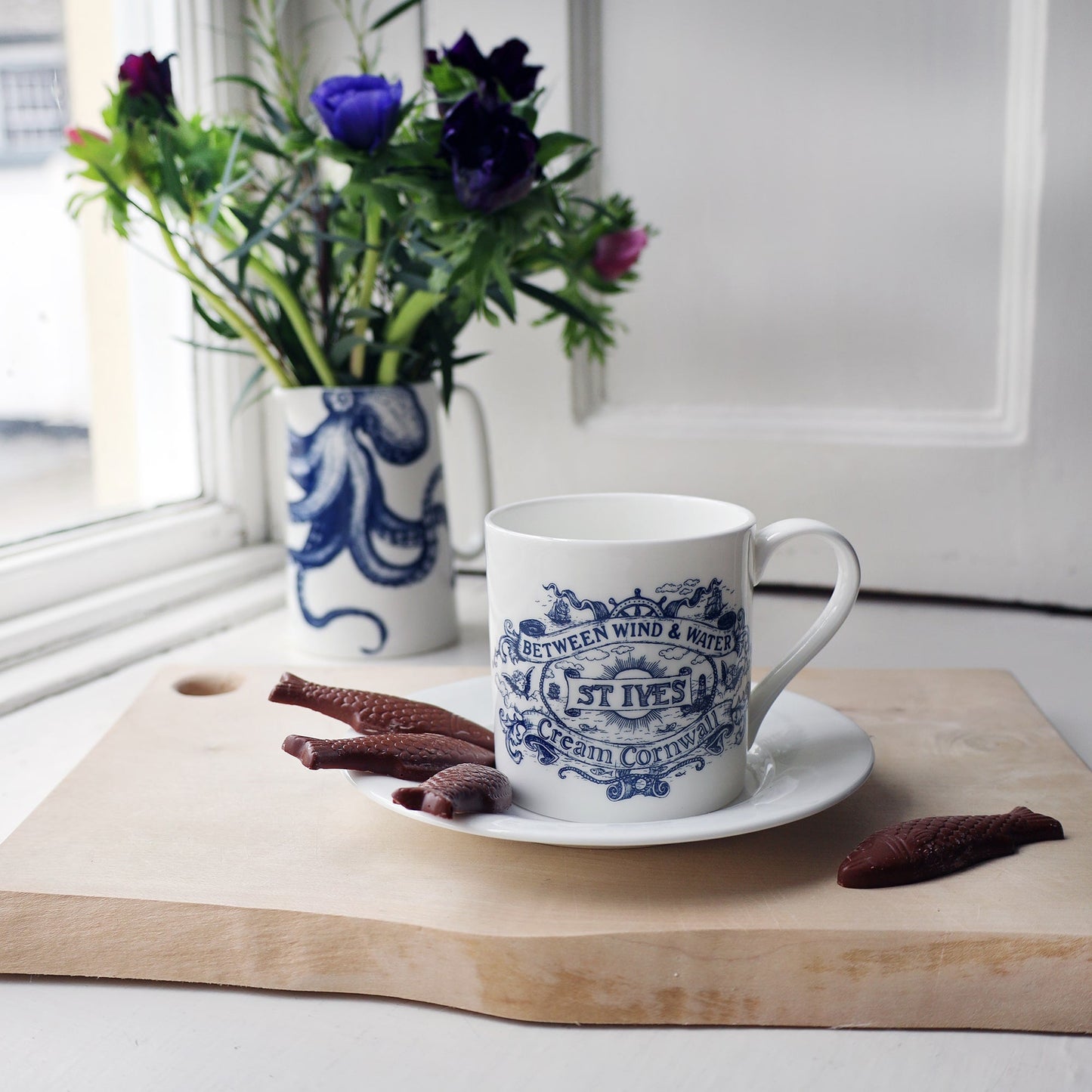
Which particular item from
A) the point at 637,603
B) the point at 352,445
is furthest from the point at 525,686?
the point at 352,445

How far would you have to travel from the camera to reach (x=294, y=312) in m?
0.68

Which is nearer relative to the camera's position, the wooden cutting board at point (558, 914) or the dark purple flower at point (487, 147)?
the wooden cutting board at point (558, 914)

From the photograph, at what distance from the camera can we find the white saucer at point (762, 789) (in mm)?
367

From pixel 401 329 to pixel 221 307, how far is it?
0.35ft

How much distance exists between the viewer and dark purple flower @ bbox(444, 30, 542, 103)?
59cm

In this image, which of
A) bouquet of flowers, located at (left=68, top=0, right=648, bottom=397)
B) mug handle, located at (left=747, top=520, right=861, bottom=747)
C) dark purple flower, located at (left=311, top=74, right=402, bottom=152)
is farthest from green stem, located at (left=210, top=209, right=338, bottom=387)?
mug handle, located at (left=747, top=520, right=861, bottom=747)

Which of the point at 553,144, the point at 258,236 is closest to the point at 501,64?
the point at 553,144

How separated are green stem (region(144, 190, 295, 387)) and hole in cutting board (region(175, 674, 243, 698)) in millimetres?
204

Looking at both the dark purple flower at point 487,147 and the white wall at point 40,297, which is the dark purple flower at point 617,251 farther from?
the white wall at point 40,297

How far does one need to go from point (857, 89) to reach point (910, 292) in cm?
14

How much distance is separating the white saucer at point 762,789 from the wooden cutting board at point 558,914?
0.8 inches

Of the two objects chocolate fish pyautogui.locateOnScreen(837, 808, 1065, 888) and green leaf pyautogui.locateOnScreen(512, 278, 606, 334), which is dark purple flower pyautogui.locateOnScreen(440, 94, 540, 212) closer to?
green leaf pyautogui.locateOnScreen(512, 278, 606, 334)

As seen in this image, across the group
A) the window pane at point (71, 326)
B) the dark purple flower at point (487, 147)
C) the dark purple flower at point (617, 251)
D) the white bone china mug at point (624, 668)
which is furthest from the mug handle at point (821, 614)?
the window pane at point (71, 326)

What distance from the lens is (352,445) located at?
69 cm
